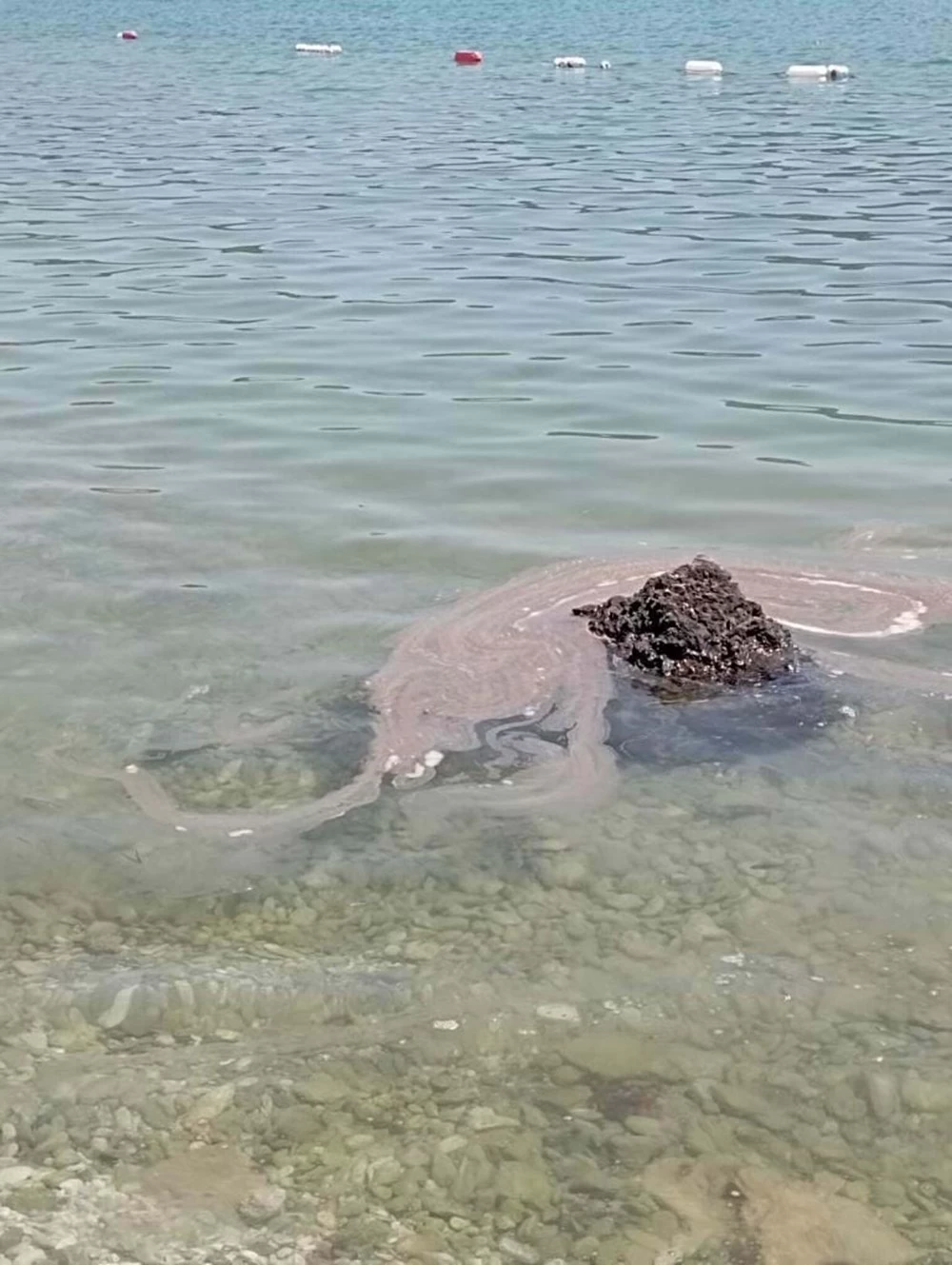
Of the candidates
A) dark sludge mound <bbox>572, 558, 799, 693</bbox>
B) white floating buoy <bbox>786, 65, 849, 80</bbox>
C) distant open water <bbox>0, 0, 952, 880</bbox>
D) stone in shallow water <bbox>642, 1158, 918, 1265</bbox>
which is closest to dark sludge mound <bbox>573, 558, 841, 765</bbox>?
dark sludge mound <bbox>572, 558, 799, 693</bbox>

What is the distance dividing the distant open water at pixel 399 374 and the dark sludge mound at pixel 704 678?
4.71ft

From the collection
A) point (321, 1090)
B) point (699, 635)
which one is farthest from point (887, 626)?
point (321, 1090)

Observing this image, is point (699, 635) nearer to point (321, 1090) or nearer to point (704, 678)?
point (704, 678)

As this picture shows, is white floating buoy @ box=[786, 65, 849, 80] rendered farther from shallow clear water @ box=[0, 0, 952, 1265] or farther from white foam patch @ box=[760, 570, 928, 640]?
white foam patch @ box=[760, 570, 928, 640]

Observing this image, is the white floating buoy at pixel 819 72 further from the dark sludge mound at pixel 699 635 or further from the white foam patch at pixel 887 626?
the dark sludge mound at pixel 699 635

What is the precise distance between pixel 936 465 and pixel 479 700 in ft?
17.2

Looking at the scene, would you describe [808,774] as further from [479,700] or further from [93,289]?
[93,289]

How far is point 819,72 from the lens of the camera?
144ft

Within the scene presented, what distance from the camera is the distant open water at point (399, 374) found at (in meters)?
8.90

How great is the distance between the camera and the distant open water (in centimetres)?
890

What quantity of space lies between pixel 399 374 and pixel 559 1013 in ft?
31.9

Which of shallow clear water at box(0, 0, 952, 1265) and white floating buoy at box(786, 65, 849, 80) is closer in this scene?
shallow clear water at box(0, 0, 952, 1265)

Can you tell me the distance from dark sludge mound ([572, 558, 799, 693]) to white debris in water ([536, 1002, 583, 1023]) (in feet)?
8.61

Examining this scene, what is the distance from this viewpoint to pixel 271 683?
25.8ft
